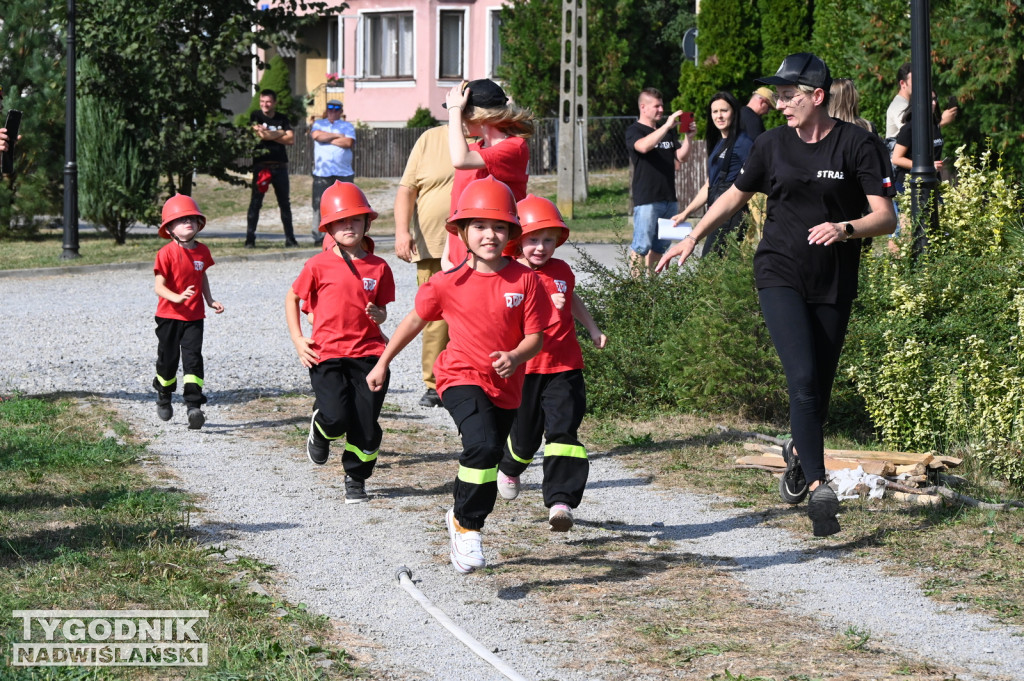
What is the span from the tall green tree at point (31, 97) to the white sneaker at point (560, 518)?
800 inches

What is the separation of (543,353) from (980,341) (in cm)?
247

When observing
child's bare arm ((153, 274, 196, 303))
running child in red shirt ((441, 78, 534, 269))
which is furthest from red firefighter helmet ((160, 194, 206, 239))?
running child in red shirt ((441, 78, 534, 269))

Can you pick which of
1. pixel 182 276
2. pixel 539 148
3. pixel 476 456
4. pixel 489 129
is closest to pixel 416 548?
pixel 476 456

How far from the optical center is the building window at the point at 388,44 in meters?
43.8

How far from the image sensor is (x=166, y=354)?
9227 mm

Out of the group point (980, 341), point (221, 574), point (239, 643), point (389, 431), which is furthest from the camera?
point (389, 431)

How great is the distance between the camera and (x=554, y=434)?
20.9 feet

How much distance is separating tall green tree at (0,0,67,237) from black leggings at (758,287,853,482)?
66.8 feet

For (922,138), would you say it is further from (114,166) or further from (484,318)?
(114,166)

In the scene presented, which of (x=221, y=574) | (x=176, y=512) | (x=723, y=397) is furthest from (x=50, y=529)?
(x=723, y=397)

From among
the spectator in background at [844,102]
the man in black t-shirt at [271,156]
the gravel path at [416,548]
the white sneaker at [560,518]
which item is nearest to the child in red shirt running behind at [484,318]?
the white sneaker at [560,518]

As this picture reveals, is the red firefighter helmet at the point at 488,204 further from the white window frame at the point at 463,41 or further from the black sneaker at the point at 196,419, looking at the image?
the white window frame at the point at 463,41

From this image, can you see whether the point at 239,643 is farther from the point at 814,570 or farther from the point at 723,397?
the point at 723,397

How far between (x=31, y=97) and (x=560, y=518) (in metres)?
21.0
